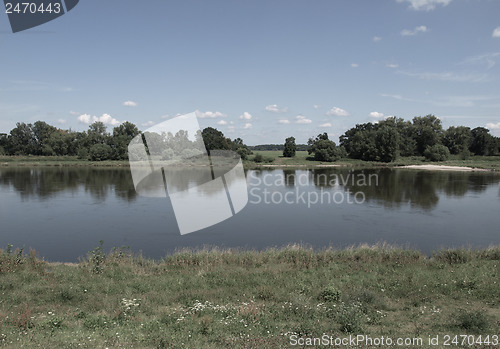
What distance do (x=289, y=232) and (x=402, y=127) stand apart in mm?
95632

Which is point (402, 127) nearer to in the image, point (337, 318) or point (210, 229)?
point (210, 229)

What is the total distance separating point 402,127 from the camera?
102125 millimetres

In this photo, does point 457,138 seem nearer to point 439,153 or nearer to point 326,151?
point 439,153

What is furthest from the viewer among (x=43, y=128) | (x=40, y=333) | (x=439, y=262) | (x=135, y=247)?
(x=43, y=128)

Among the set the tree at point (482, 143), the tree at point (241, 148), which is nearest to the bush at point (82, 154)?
the tree at point (241, 148)

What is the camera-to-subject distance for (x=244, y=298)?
336 inches

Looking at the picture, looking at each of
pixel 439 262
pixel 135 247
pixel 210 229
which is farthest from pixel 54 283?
pixel 439 262

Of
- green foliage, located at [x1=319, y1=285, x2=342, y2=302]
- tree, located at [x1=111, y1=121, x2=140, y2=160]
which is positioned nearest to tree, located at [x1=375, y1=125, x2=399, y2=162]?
tree, located at [x1=111, y1=121, x2=140, y2=160]

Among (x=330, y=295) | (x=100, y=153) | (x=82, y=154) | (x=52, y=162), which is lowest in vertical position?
(x=330, y=295)

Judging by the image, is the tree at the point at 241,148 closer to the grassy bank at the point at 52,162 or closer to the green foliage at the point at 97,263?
the grassy bank at the point at 52,162

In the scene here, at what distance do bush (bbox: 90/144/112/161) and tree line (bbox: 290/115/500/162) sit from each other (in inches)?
1799

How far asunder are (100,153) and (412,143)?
83415 mm

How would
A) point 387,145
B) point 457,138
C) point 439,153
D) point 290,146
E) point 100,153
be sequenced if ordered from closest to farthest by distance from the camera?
point 100,153 < point 439,153 < point 387,145 < point 290,146 < point 457,138

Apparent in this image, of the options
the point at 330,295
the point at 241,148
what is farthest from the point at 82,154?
the point at 330,295
